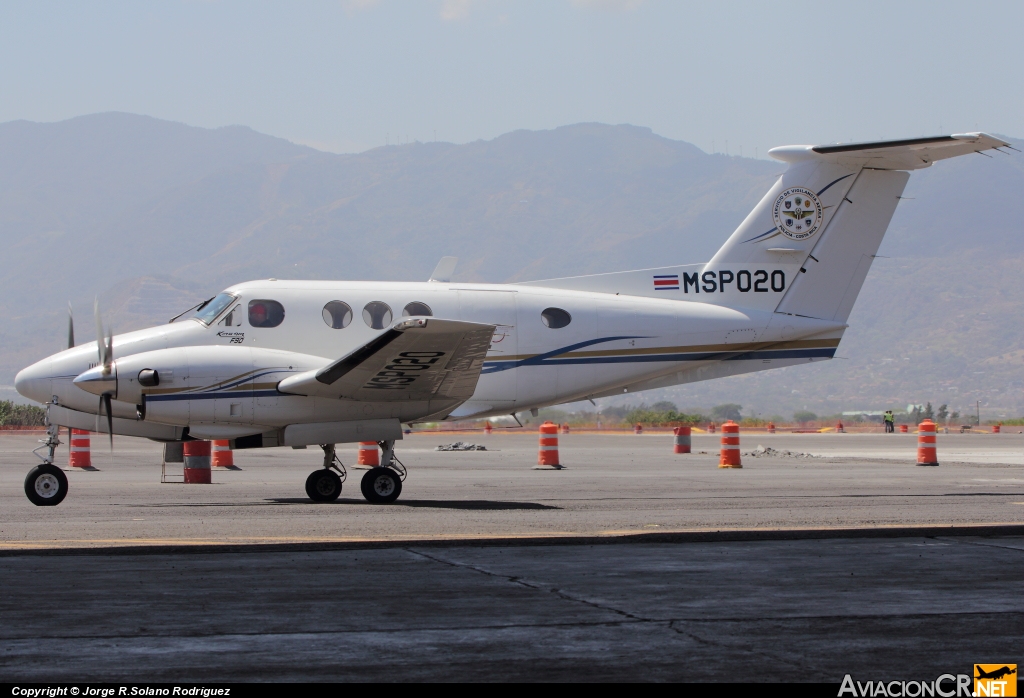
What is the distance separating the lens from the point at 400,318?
52.2 feet

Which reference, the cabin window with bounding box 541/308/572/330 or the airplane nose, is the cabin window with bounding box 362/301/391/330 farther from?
the airplane nose

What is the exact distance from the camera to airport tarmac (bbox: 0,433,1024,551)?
Result: 36.3 feet

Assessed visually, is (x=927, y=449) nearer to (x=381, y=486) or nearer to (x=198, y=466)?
(x=381, y=486)

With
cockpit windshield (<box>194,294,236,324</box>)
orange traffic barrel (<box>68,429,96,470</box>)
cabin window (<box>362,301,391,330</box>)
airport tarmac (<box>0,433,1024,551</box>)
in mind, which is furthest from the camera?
orange traffic barrel (<box>68,429,96,470</box>)

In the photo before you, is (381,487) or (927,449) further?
(927,449)

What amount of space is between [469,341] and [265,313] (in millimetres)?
3385

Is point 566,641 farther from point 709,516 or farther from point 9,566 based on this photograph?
point 709,516

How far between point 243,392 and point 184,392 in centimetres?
75

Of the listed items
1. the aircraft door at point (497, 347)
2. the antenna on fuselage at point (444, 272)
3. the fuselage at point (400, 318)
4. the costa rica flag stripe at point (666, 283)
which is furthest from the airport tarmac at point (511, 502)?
the antenna on fuselage at point (444, 272)

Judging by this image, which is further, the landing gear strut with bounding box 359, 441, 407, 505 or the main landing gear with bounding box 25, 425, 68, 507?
the landing gear strut with bounding box 359, 441, 407, 505

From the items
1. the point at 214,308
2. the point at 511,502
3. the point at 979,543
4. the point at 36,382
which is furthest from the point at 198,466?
the point at 979,543

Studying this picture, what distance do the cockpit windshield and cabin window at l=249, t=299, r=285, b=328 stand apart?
1.11 ft

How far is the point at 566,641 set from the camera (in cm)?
583

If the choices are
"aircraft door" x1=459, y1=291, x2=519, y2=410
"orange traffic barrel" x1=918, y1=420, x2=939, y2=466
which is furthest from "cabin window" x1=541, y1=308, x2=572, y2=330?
"orange traffic barrel" x1=918, y1=420, x2=939, y2=466
